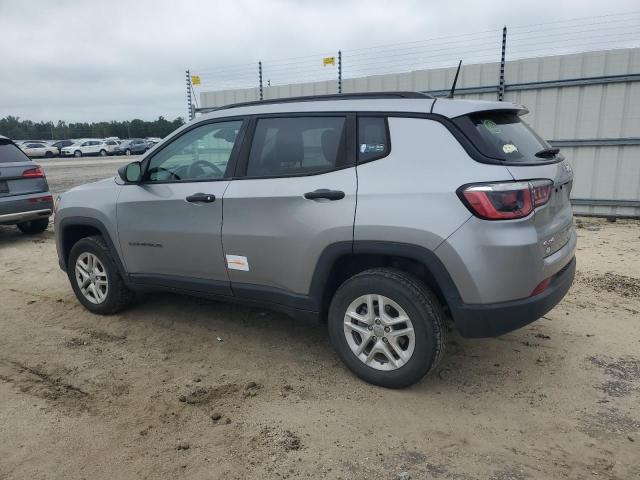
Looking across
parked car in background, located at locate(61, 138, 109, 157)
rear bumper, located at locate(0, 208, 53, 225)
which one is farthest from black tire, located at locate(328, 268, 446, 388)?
parked car in background, located at locate(61, 138, 109, 157)

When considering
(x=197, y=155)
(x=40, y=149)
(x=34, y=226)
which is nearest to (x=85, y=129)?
(x=40, y=149)

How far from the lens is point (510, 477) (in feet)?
8.07

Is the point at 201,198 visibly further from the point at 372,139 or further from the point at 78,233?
the point at 78,233

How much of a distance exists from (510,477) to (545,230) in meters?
1.36

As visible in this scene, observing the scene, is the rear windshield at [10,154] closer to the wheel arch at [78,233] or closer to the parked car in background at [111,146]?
the wheel arch at [78,233]

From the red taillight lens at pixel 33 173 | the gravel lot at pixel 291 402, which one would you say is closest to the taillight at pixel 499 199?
the gravel lot at pixel 291 402

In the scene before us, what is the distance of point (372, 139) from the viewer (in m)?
3.22

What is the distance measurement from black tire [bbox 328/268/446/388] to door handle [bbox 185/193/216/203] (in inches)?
46.5

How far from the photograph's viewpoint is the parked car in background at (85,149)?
4306 cm

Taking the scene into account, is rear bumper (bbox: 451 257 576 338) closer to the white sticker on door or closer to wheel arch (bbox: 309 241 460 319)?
wheel arch (bbox: 309 241 460 319)

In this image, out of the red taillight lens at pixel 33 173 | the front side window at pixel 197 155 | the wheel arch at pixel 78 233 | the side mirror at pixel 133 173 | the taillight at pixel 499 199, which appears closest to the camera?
the taillight at pixel 499 199

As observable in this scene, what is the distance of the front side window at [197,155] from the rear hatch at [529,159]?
174cm

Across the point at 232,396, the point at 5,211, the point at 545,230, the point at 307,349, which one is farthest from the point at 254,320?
the point at 5,211

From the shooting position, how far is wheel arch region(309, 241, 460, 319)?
116 inches
